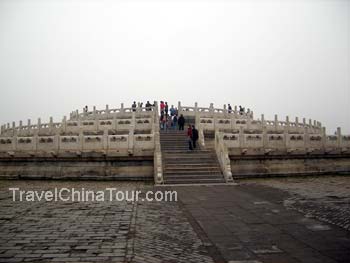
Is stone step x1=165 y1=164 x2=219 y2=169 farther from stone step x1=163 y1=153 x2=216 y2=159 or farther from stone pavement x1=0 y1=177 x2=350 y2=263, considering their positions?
stone pavement x1=0 y1=177 x2=350 y2=263

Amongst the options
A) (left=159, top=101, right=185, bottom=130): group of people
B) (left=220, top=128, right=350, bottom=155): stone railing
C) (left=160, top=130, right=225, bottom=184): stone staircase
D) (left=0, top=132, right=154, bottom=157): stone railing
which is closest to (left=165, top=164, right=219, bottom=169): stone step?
(left=160, top=130, right=225, bottom=184): stone staircase

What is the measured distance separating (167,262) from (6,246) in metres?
3.23

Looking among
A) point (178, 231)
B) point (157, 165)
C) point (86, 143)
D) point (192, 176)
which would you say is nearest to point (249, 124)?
point (192, 176)

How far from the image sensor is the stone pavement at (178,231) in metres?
5.52

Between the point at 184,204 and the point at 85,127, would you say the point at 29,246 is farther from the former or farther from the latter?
the point at 85,127

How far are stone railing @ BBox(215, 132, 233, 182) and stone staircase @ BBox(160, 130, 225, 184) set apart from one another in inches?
10.3

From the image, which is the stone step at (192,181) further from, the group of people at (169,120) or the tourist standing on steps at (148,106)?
the tourist standing on steps at (148,106)

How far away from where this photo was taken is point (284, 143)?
19.7 m

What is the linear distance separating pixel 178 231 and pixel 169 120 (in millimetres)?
21844

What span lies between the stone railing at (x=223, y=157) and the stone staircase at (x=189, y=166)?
26 centimetres

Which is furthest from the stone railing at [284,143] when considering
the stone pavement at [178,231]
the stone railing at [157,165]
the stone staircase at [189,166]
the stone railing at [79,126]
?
the stone railing at [79,126]

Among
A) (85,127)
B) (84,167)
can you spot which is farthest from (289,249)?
(85,127)

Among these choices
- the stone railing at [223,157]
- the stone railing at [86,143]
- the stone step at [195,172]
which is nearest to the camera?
the stone railing at [223,157]

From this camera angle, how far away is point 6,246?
594 centimetres
